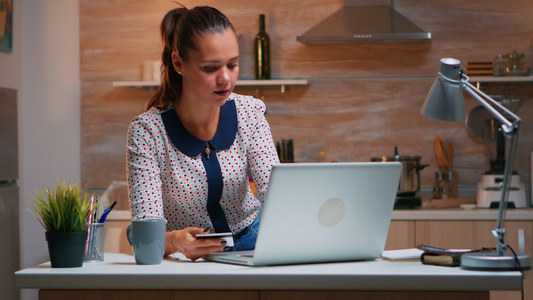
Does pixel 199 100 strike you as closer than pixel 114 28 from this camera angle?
Yes

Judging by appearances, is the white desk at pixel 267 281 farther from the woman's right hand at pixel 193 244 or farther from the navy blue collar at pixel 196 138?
the navy blue collar at pixel 196 138

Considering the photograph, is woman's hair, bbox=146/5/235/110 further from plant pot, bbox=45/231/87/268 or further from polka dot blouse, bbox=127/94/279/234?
plant pot, bbox=45/231/87/268

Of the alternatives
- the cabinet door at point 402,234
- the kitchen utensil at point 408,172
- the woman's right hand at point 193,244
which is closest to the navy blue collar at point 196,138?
the woman's right hand at point 193,244

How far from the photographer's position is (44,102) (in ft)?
13.6

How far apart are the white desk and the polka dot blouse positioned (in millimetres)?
396

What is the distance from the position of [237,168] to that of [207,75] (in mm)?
297

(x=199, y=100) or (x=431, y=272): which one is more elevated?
(x=199, y=100)

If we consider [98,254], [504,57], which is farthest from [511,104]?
[98,254]

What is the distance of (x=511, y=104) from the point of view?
3.98m

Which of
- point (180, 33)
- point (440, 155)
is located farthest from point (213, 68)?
point (440, 155)

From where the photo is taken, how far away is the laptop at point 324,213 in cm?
148

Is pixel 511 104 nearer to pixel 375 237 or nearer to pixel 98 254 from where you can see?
pixel 375 237

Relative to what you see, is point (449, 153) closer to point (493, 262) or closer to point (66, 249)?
point (493, 262)

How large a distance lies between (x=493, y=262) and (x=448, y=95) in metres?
0.40
